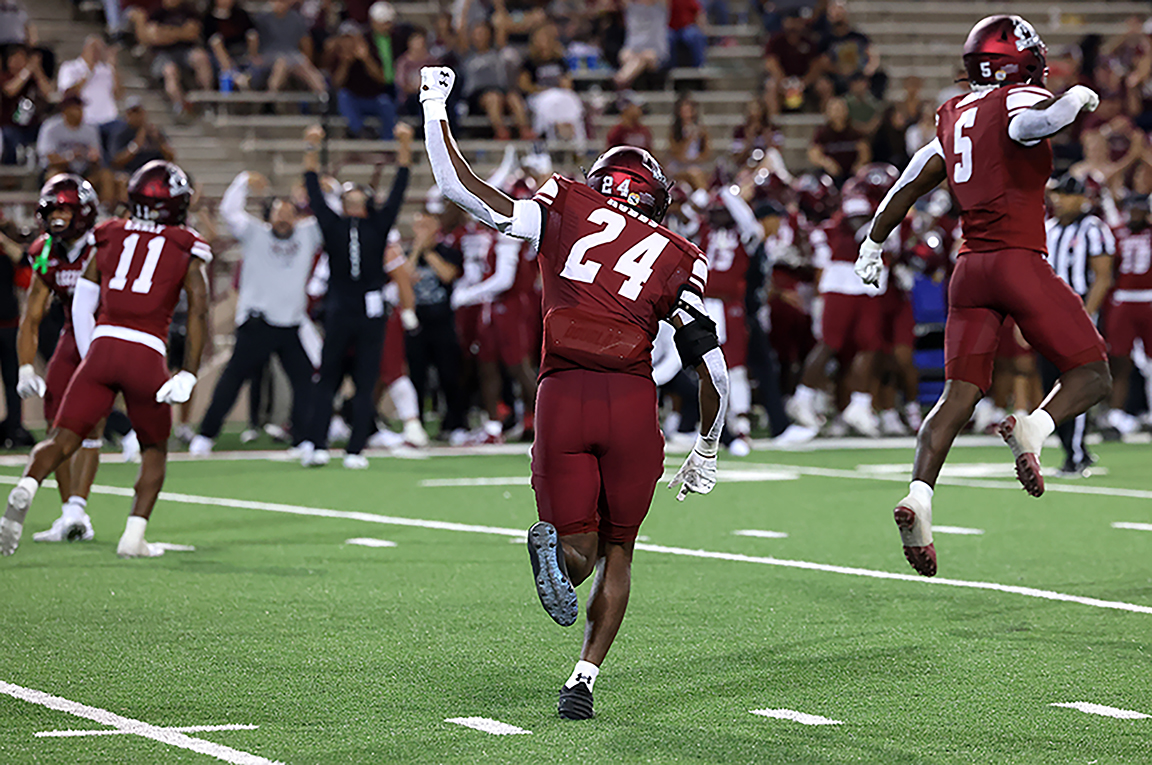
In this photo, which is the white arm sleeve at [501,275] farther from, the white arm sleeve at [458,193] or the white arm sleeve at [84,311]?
the white arm sleeve at [458,193]

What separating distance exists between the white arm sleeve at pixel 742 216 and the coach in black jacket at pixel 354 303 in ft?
10.1

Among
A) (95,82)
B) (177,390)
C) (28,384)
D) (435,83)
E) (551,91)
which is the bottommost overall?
(28,384)

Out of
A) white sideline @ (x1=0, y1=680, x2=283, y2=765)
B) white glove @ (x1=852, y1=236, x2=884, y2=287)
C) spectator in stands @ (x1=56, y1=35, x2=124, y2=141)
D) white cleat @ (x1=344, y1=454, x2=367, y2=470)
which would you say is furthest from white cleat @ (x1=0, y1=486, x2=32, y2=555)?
spectator in stands @ (x1=56, y1=35, x2=124, y2=141)

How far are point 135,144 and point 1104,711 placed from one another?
50.2ft

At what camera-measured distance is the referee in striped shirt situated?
13.1 m

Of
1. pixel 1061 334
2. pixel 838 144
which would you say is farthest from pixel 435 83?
pixel 838 144

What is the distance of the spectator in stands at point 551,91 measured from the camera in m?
21.8

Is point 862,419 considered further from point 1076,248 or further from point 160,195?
point 160,195

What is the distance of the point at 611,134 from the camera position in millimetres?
21094

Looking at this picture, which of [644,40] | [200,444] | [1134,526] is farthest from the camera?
[644,40]

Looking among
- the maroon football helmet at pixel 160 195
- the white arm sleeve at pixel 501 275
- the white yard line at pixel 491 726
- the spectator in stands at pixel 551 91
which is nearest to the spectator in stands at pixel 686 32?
the spectator in stands at pixel 551 91

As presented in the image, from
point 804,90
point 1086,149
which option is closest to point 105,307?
point 1086,149

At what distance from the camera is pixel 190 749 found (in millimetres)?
4723

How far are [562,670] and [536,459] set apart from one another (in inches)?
39.8
